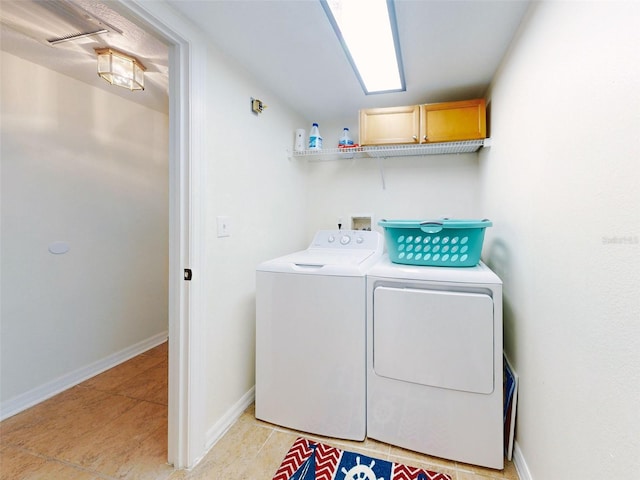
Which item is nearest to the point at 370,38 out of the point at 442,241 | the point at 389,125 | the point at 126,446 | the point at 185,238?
the point at 389,125

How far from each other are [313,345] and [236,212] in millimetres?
920

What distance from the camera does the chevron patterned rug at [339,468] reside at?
1342mm

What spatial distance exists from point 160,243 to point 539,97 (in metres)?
3.11

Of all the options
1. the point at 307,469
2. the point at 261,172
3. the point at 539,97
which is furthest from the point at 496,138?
the point at 307,469

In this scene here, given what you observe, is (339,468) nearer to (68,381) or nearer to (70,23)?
(68,381)

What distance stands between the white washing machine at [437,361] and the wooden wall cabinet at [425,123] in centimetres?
102

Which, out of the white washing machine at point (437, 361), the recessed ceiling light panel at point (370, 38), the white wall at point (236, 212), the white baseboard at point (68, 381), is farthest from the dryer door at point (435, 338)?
the white baseboard at point (68, 381)

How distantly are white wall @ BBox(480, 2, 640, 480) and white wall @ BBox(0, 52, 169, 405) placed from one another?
9.54ft

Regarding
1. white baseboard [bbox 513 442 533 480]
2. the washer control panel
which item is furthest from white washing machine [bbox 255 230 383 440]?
white baseboard [bbox 513 442 533 480]

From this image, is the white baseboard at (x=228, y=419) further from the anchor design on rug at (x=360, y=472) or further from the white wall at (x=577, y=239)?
the white wall at (x=577, y=239)

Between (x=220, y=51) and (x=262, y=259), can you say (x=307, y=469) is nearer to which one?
(x=262, y=259)

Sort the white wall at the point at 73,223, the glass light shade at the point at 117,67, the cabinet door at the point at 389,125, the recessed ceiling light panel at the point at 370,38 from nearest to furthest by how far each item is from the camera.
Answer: the recessed ceiling light panel at the point at 370,38 < the glass light shade at the point at 117,67 < the white wall at the point at 73,223 < the cabinet door at the point at 389,125

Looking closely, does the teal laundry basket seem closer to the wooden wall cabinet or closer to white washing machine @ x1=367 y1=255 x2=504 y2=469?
white washing machine @ x1=367 y1=255 x2=504 y2=469

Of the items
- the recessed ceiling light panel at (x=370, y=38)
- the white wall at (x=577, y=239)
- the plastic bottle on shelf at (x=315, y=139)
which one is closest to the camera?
the white wall at (x=577, y=239)
